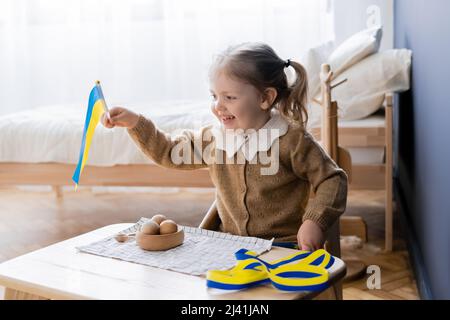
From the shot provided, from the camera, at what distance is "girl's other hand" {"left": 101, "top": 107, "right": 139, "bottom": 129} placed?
4.24ft

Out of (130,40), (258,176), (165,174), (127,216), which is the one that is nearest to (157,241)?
(258,176)

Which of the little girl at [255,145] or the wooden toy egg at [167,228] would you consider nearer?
the wooden toy egg at [167,228]

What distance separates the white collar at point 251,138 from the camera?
1.41 metres

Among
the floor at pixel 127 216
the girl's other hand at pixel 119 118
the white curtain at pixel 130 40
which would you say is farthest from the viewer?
the white curtain at pixel 130 40

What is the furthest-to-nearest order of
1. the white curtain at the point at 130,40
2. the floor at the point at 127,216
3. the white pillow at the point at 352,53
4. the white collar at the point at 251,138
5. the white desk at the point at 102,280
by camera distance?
the white curtain at the point at 130,40 → the white pillow at the point at 352,53 → the floor at the point at 127,216 → the white collar at the point at 251,138 → the white desk at the point at 102,280

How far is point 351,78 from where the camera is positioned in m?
2.53

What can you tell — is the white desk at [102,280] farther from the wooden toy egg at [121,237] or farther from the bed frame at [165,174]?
the bed frame at [165,174]

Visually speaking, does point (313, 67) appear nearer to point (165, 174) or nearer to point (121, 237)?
point (165, 174)

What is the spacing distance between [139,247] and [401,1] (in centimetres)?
234

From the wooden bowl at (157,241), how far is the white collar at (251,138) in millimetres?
337

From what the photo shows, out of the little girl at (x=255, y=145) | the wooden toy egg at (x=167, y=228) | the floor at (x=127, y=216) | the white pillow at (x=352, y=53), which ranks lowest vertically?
the floor at (x=127, y=216)

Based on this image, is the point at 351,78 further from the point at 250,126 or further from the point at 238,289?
the point at 238,289

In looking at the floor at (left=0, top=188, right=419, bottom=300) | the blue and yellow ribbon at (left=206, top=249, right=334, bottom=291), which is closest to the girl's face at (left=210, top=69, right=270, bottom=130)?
the blue and yellow ribbon at (left=206, top=249, right=334, bottom=291)

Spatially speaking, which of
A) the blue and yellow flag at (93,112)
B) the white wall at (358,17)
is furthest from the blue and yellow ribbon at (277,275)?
the white wall at (358,17)
